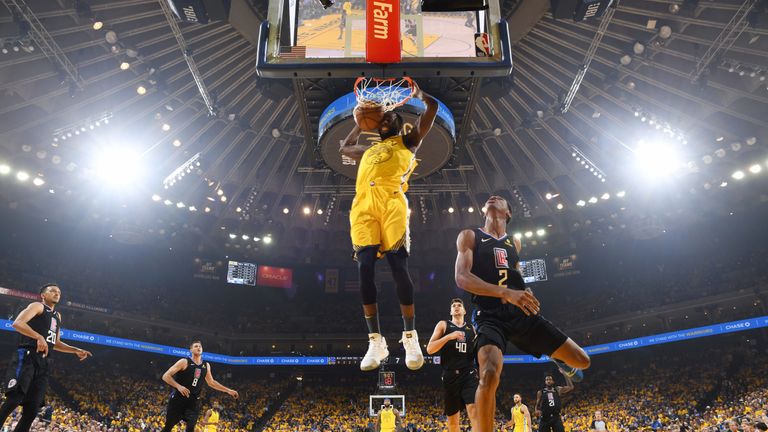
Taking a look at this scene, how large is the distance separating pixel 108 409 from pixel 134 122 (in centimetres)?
1658

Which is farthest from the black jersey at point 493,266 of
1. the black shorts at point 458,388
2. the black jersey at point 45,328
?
the black jersey at point 45,328

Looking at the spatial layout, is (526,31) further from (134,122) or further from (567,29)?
(134,122)

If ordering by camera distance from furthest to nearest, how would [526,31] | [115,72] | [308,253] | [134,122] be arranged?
[308,253], [134,122], [115,72], [526,31]

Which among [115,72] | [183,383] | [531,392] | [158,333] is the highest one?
[115,72]

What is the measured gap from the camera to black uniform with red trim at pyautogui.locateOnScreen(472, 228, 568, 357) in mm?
4918

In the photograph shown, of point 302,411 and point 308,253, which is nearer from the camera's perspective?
point 302,411

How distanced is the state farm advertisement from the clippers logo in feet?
113

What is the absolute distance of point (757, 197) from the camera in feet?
91.5

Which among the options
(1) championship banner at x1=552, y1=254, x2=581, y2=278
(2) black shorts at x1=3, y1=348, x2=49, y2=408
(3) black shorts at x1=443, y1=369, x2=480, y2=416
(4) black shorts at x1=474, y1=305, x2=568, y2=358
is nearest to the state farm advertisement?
(1) championship banner at x1=552, y1=254, x2=581, y2=278

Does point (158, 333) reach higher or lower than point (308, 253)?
lower

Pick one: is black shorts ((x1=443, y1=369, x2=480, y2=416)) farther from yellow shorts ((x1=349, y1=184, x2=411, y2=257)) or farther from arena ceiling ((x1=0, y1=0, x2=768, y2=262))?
arena ceiling ((x1=0, y1=0, x2=768, y2=262))

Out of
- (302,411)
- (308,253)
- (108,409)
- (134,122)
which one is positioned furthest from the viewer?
(308,253)


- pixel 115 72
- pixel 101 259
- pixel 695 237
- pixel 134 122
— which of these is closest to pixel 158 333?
pixel 101 259

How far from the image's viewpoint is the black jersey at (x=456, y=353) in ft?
25.5
